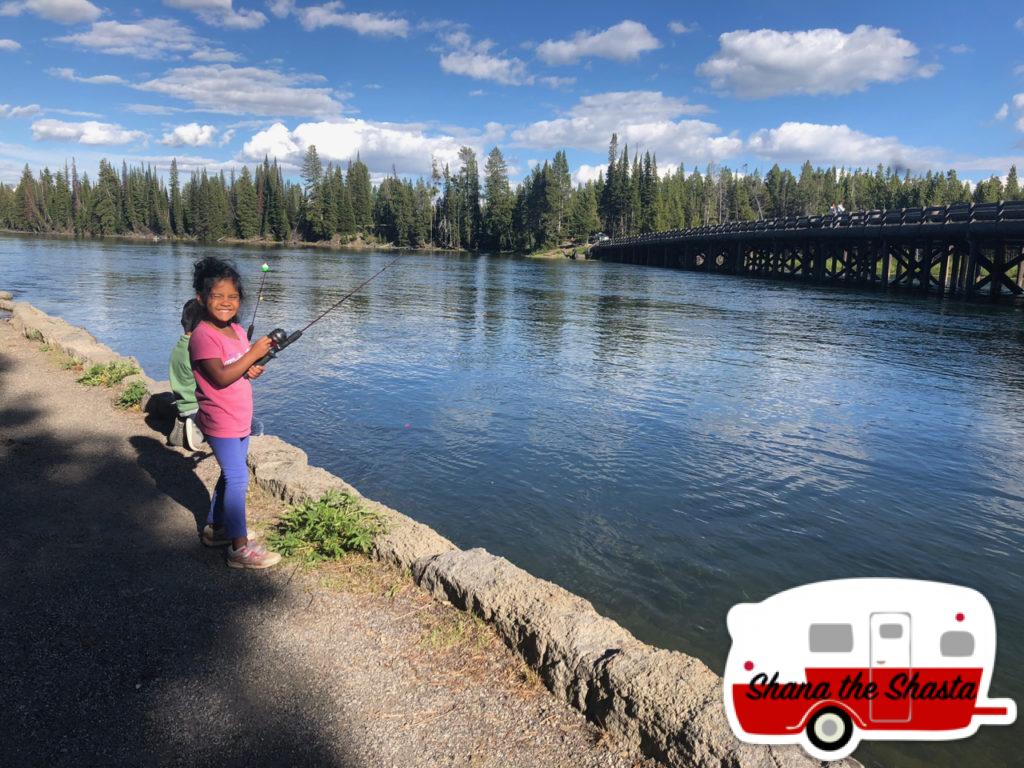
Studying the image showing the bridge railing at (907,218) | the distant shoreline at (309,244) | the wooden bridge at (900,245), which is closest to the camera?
the bridge railing at (907,218)

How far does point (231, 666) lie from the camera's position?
3.99 metres

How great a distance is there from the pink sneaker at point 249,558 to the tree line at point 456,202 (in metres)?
120

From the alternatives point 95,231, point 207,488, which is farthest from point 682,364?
point 95,231

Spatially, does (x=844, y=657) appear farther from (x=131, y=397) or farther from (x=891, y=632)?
(x=131, y=397)

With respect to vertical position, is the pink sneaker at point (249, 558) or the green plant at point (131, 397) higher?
the green plant at point (131, 397)

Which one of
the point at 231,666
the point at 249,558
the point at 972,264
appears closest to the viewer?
the point at 231,666

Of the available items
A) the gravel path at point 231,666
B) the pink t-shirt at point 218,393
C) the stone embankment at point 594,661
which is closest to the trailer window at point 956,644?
the stone embankment at point 594,661

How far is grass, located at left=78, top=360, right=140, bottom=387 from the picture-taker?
36.3 feet

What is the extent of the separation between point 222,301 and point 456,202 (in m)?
135

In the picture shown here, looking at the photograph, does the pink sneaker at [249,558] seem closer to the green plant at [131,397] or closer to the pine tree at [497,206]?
the green plant at [131,397]

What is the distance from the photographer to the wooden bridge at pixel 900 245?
35.6 meters

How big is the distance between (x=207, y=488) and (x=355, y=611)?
310 centimetres

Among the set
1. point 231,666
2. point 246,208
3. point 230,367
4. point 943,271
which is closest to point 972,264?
point 943,271

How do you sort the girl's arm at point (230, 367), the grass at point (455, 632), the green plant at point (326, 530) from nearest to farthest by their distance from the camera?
the grass at point (455, 632) → the girl's arm at point (230, 367) → the green plant at point (326, 530)
